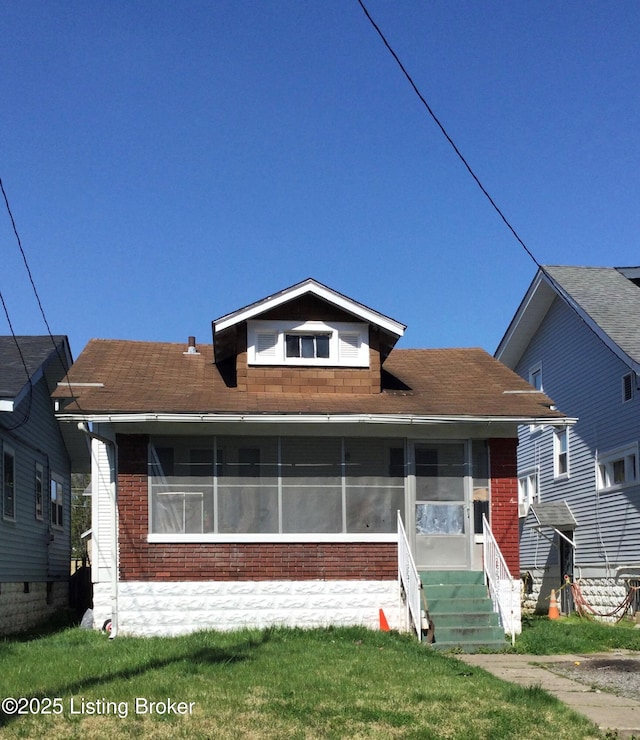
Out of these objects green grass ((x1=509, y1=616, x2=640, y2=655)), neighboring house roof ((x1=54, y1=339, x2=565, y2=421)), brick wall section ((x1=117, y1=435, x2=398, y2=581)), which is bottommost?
green grass ((x1=509, y1=616, x2=640, y2=655))

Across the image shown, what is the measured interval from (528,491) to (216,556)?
13.6 metres

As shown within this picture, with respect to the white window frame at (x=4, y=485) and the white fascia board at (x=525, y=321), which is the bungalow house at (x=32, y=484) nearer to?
the white window frame at (x=4, y=485)

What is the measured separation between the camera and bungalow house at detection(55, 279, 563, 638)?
15.0m

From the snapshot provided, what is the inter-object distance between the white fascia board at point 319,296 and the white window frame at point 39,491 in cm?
594

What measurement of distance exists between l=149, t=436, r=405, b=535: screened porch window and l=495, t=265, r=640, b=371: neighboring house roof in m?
5.90

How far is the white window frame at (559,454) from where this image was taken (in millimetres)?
23734

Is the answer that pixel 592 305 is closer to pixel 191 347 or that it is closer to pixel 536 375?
pixel 536 375

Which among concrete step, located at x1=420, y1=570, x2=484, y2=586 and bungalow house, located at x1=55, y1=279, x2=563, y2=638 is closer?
bungalow house, located at x1=55, y1=279, x2=563, y2=638

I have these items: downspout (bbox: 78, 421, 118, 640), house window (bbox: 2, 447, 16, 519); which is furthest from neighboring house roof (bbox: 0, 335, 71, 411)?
house window (bbox: 2, 447, 16, 519)

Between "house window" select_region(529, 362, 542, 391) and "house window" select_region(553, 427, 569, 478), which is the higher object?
"house window" select_region(529, 362, 542, 391)

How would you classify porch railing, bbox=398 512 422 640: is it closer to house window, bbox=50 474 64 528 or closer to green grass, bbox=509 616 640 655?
green grass, bbox=509 616 640 655

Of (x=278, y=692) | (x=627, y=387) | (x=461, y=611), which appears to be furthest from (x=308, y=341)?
(x=278, y=692)

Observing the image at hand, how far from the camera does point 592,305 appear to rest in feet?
70.7

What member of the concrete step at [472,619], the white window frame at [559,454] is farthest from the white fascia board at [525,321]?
the concrete step at [472,619]
